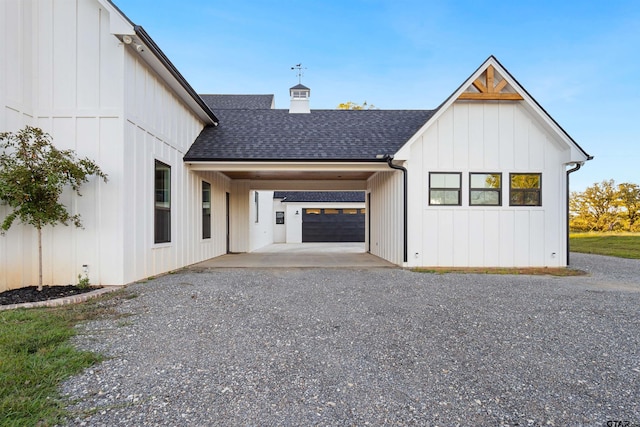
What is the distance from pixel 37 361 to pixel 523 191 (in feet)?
32.4

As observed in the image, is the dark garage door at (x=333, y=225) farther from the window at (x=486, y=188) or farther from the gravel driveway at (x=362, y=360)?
Result: the gravel driveway at (x=362, y=360)

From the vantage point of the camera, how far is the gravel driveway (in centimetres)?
219

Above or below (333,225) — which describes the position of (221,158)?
above

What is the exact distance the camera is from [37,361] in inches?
110

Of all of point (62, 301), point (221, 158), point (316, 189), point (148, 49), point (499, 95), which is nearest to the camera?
point (62, 301)

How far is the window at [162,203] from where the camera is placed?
7191 millimetres

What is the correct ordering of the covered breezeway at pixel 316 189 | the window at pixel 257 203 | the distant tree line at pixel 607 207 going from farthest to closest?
1. the distant tree line at pixel 607 207
2. the window at pixel 257 203
3. the covered breezeway at pixel 316 189

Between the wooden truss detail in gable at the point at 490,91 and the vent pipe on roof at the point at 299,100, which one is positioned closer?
the wooden truss detail in gable at the point at 490,91

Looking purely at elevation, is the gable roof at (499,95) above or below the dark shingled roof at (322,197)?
above

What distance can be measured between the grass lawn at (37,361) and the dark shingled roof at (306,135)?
5.51 m

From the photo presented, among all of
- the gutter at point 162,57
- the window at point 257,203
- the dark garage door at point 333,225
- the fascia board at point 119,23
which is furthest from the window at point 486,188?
the dark garage door at point 333,225

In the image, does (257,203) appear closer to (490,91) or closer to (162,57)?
(162,57)

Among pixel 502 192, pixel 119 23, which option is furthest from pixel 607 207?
pixel 119 23

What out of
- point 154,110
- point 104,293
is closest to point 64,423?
point 104,293
